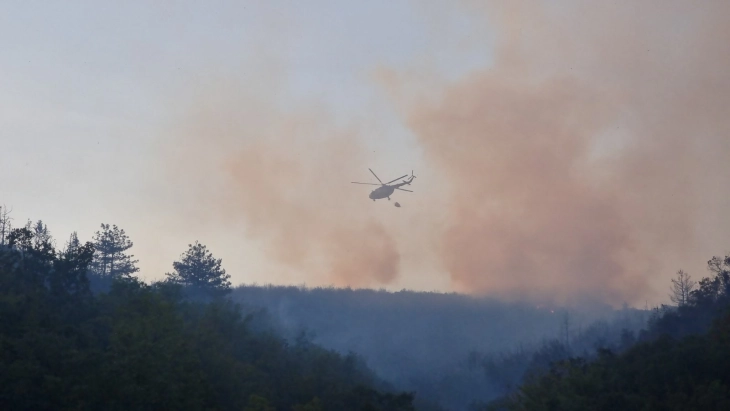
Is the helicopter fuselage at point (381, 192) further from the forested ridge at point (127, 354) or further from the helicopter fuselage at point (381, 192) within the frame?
the forested ridge at point (127, 354)

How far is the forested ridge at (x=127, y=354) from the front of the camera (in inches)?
1495

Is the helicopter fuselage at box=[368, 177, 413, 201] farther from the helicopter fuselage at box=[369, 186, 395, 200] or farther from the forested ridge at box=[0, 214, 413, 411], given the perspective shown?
the forested ridge at box=[0, 214, 413, 411]

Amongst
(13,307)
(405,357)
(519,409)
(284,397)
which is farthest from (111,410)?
(405,357)

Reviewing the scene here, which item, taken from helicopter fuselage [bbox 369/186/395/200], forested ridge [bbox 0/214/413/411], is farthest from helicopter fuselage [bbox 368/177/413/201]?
forested ridge [bbox 0/214/413/411]

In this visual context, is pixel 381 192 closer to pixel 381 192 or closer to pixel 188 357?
pixel 381 192

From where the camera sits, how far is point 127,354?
41.4 metres

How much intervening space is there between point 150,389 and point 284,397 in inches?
940

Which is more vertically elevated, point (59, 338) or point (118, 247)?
point (118, 247)

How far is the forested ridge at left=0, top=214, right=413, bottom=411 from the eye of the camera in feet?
125

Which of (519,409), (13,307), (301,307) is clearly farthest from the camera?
(301,307)

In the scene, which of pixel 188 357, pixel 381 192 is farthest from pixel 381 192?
pixel 188 357

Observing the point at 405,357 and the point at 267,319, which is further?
the point at 405,357

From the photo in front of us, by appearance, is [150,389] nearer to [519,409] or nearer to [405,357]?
[519,409]

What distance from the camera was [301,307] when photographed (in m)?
197
